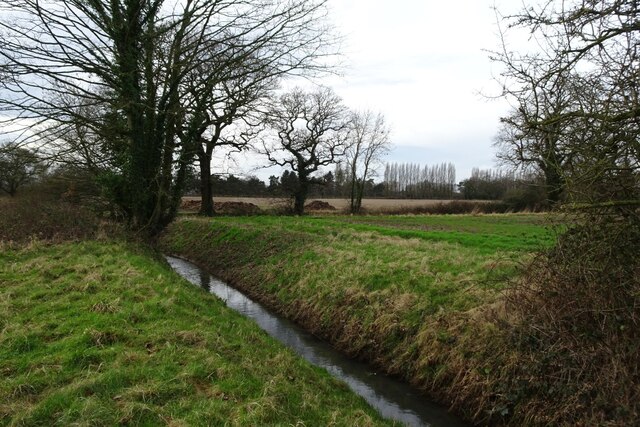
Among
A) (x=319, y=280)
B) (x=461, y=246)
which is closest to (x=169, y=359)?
(x=319, y=280)

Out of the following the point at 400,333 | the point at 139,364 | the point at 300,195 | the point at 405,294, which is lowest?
the point at 400,333

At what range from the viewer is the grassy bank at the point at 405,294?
7.38m

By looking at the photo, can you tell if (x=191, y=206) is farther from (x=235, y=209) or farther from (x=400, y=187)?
(x=400, y=187)

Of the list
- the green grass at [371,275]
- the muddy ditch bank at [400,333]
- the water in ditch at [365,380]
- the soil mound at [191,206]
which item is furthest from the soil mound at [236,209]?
the water in ditch at [365,380]

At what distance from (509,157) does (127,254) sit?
10.1m

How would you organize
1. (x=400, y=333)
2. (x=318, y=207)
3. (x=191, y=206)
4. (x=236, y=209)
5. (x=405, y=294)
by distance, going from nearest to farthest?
(x=400, y=333) < (x=405, y=294) < (x=236, y=209) < (x=191, y=206) < (x=318, y=207)

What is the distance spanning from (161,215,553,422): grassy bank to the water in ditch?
0.82 feet

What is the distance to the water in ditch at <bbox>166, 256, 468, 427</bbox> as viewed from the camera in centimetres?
716

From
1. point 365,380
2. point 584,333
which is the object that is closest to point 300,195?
→ point 365,380

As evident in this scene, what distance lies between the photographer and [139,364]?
5.31 m

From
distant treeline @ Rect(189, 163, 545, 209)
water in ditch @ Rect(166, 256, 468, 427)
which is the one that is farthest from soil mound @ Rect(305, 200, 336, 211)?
water in ditch @ Rect(166, 256, 468, 427)

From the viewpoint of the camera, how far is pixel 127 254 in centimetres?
1217

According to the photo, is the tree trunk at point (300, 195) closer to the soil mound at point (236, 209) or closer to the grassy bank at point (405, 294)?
the soil mound at point (236, 209)

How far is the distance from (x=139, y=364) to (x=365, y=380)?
4692 mm
